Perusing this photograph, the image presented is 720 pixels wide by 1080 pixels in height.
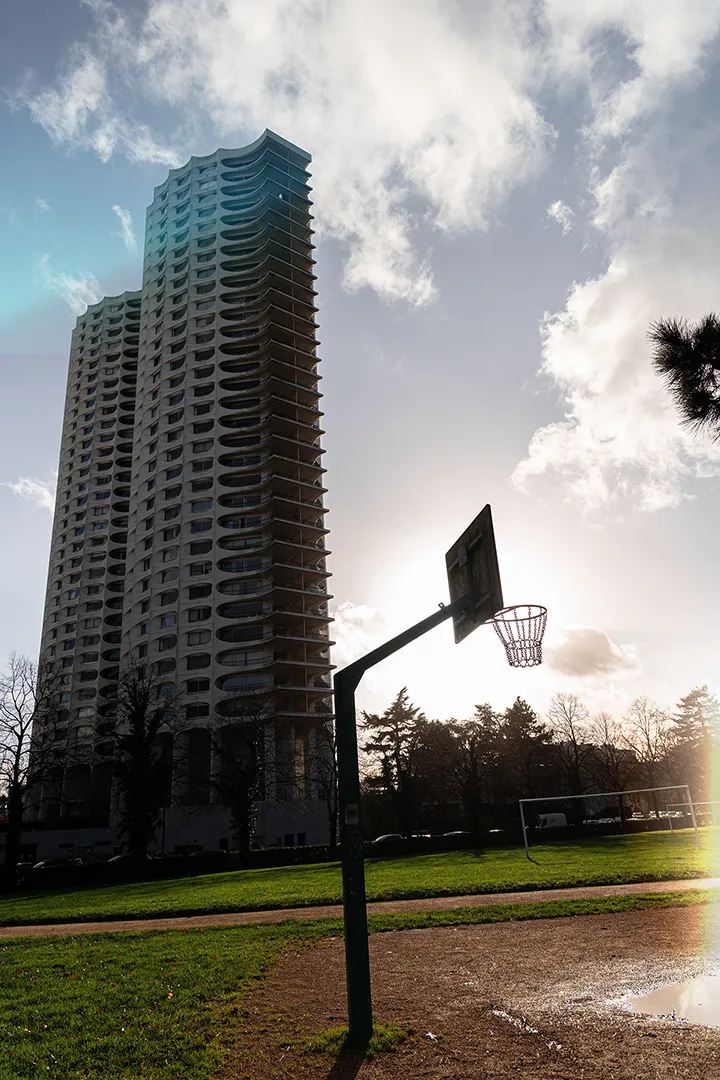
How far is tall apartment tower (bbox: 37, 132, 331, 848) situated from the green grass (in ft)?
151

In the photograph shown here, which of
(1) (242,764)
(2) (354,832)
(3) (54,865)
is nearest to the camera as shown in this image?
(2) (354,832)

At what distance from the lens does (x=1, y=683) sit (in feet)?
173

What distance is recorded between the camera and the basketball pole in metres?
7.19

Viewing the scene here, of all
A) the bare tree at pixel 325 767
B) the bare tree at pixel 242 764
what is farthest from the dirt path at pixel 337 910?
the bare tree at pixel 325 767

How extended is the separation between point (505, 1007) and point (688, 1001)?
1.96 metres

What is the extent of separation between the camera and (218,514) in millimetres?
77562

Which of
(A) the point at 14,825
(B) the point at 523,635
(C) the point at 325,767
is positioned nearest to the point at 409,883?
(B) the point at 523,635

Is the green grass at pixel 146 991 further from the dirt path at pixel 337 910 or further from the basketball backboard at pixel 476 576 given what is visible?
the basketball backboard at pixel 476 576

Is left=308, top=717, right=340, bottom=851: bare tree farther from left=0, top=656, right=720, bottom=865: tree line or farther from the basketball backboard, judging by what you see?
the basketball backboard

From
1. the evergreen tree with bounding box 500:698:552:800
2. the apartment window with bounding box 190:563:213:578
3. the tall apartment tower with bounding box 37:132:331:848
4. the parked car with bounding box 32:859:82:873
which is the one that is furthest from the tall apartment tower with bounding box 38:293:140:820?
the evergreen tree with bounding box 500:698:552:800

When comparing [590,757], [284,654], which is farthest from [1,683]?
[590,757]

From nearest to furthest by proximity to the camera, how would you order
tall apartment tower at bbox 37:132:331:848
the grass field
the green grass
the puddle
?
the green grass → the puddle → the grass field → tall apartment tower at bbox 37:132:331:848

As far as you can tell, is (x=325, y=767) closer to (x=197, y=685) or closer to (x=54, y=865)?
(x=197, y=685)

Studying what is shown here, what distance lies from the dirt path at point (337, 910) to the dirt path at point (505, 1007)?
172 inches
